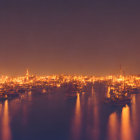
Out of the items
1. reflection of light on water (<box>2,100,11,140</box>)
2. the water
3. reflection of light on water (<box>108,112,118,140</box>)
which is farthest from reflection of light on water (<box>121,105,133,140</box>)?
reflection of light on water (<box>2,100,11,140</box>)

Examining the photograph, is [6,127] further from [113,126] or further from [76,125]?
[113,126]

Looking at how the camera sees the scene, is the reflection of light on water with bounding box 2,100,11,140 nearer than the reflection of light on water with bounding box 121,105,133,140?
No

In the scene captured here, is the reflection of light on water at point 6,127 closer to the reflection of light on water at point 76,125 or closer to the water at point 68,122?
the water at point 68,122

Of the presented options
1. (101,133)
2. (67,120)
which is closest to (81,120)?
(67,120)

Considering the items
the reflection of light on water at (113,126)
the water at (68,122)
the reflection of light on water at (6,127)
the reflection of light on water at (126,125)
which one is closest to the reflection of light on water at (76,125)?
the water at (68,122)

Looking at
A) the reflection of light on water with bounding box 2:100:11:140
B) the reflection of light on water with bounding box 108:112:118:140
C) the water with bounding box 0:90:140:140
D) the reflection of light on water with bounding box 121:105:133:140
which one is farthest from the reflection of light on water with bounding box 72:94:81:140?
the reflection of light on water with bounding box 2:100:11:140

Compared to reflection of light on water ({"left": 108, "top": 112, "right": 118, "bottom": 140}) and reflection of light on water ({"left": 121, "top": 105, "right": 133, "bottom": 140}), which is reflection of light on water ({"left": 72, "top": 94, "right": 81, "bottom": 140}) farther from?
reflection of light on water ({"left": 121, "top": 105, "right": 133, "bottom": 140})
